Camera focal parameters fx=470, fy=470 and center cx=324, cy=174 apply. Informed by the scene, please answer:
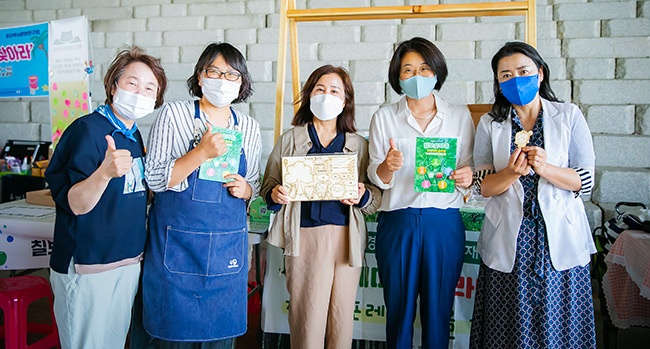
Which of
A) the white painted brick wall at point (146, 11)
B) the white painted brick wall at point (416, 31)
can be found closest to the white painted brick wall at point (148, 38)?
the white painted brick wall at point (146, 11)

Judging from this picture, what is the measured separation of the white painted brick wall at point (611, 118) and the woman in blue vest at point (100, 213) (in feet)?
12.1

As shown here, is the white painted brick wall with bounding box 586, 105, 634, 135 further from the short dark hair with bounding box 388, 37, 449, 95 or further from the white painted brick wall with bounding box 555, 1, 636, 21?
the short dark hair with bounding box 388, 37, 449, 95

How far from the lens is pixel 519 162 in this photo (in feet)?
5.72

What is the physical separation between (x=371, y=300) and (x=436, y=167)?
109 centimetres

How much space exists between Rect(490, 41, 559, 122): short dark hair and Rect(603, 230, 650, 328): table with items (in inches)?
44.9

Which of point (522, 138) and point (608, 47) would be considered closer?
point (522, 138)

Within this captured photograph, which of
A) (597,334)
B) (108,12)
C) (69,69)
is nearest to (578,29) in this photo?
(597,334)

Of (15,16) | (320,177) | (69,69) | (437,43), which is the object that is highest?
(15,16)

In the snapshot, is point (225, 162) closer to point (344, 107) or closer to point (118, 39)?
point (344, 107)

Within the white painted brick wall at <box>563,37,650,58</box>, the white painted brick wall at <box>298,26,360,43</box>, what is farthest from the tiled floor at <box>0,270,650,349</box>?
the white painted brick wall at <box>298,26,360,43</box>

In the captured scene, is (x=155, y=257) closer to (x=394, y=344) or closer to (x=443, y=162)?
(x=394, y=344)

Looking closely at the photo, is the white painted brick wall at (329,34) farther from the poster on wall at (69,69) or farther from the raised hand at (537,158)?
the raised hand at (537,158)

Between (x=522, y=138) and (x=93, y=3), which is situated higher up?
(x=93, y=3)

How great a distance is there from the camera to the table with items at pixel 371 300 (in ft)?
8.42
